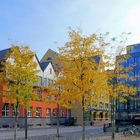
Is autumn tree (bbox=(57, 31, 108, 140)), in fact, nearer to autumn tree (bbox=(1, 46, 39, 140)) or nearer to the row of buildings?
autumn tree (bbox=(1, 46, 39, 140))

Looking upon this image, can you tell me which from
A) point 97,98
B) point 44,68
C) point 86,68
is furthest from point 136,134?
point 44,68

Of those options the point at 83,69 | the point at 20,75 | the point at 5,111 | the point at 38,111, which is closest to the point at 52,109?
the point at 38,111

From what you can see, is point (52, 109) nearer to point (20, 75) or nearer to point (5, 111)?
point (5, 111)

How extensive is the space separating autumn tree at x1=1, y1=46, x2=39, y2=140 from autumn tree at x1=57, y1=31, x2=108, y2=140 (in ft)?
8.84

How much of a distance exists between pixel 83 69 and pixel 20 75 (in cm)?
483

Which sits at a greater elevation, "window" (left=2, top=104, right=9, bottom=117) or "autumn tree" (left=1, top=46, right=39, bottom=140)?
"autumn tree" (left=1, top=46, right=39, bottom=140)

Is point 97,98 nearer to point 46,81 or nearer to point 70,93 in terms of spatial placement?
point 70,93

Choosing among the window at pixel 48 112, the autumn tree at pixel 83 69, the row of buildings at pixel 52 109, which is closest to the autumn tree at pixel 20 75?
the autumn tree at pixel 83 69

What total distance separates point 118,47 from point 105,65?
18.4 feet

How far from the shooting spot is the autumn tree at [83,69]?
20500mm

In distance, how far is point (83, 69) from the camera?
67.8ft

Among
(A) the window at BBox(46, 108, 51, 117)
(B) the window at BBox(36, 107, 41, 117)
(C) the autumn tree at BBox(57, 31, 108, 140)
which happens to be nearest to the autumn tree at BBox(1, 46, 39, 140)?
(C) the autumn tree at BBox(57, 31, 108, 140)

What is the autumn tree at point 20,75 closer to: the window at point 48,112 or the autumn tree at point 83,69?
the autumn tree at point 83,69

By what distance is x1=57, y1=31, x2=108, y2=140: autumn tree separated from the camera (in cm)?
2050
